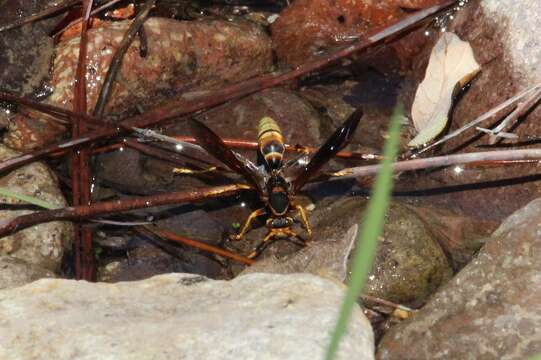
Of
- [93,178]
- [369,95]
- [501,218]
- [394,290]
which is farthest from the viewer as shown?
[369,95]

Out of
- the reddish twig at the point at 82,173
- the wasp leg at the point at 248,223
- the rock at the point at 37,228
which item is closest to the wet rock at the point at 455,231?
the wasp leg at the point at 248,223

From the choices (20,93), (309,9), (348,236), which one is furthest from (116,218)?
(309,9)

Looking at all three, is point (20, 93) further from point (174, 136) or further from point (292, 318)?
point (292, 318)

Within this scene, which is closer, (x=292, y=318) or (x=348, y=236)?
(x=292, y=318)

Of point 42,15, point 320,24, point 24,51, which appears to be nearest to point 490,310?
point 320,24

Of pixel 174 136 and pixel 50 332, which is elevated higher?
pixel 174 136

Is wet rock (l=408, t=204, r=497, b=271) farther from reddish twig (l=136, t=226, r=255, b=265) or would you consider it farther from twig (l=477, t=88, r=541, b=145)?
reddish twig (l=136, t=226, r=255, b=265)

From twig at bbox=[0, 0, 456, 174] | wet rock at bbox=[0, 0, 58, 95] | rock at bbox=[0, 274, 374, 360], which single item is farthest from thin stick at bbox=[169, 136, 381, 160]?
rock at bbox=[0, 274, 374, 360]

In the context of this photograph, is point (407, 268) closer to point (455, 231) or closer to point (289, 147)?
point (455, 231)
